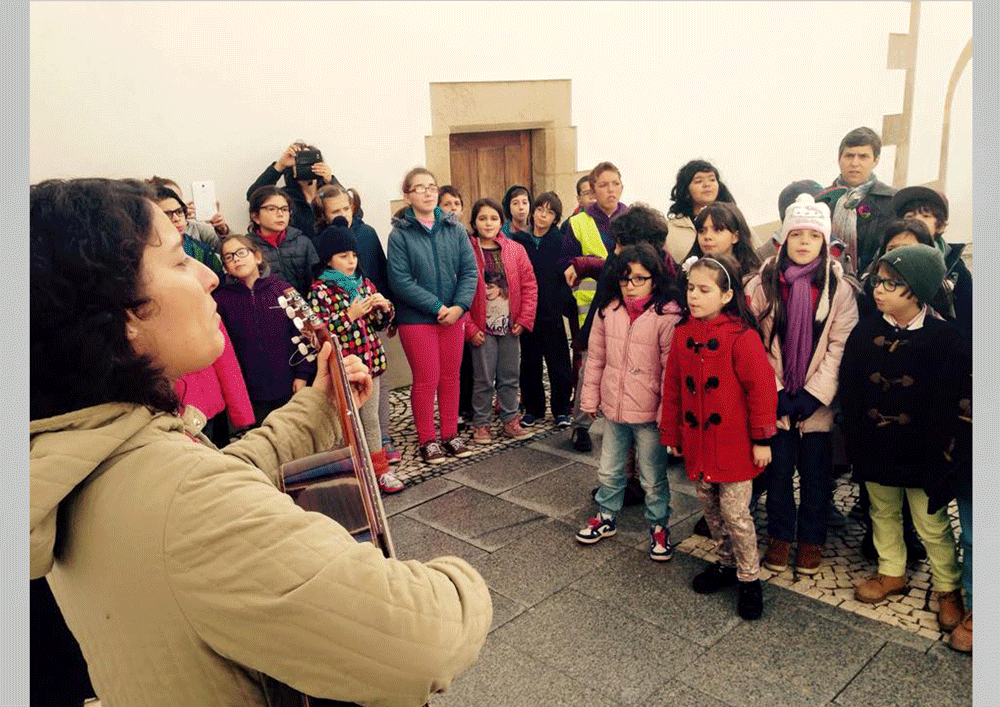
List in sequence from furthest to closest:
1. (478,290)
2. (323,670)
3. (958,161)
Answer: (958,161) < (478,290) < (323,670)

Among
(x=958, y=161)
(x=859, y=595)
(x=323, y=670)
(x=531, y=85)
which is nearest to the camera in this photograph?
(x=323, y=670)

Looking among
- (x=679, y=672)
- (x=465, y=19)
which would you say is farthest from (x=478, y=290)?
(x=679, y=672)

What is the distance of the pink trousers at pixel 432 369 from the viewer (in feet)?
17.8

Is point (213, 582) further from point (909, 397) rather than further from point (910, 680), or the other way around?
point (909, 397)

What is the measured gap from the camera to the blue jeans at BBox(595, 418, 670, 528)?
399cm

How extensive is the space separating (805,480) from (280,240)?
3331mm

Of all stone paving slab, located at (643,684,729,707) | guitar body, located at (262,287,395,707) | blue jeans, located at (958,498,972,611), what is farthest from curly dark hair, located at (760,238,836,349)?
guitar body, located at (262,287,395,707)

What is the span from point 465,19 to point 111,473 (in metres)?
6.58

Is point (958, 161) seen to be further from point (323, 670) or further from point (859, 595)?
point (323, 670)

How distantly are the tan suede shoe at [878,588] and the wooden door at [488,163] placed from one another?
4917 millimetres

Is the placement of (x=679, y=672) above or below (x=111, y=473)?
below

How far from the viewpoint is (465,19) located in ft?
22.8

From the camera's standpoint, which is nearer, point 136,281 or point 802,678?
point 136,281

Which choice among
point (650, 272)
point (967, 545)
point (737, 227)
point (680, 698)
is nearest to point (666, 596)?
point (680, 698)
